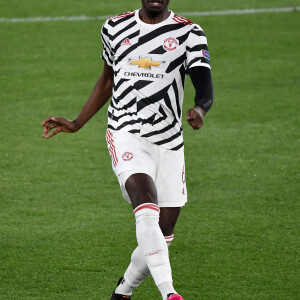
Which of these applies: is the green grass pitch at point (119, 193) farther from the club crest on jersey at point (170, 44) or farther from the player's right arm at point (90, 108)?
the club crest on jersey at point (170, 44)

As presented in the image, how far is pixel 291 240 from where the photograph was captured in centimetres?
879

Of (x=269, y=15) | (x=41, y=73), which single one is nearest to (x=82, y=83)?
Result: (x=41, y=73)

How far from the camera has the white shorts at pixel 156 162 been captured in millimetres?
6453

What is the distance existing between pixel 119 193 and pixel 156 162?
3855 mm

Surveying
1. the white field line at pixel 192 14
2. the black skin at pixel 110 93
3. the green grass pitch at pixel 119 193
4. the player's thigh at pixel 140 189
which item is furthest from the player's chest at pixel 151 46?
the white field line at pixel 192 14

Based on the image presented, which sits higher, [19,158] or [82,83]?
[19,158]

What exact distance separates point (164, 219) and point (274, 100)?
8.36 metres

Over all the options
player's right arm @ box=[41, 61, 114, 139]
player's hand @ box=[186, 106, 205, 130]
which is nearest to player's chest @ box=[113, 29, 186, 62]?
player's right arm @ box=[41, 61, 114, 139]

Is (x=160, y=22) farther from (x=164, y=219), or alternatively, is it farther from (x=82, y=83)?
(x=82, y=83)

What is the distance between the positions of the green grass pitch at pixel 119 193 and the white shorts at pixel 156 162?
1.10m

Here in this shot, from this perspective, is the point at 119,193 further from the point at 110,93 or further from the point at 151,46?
the point at 151,46

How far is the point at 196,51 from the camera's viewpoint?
21.4ft

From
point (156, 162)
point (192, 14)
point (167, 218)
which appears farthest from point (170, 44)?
point (192, 14)

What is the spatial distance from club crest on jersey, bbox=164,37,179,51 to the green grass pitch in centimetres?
191
